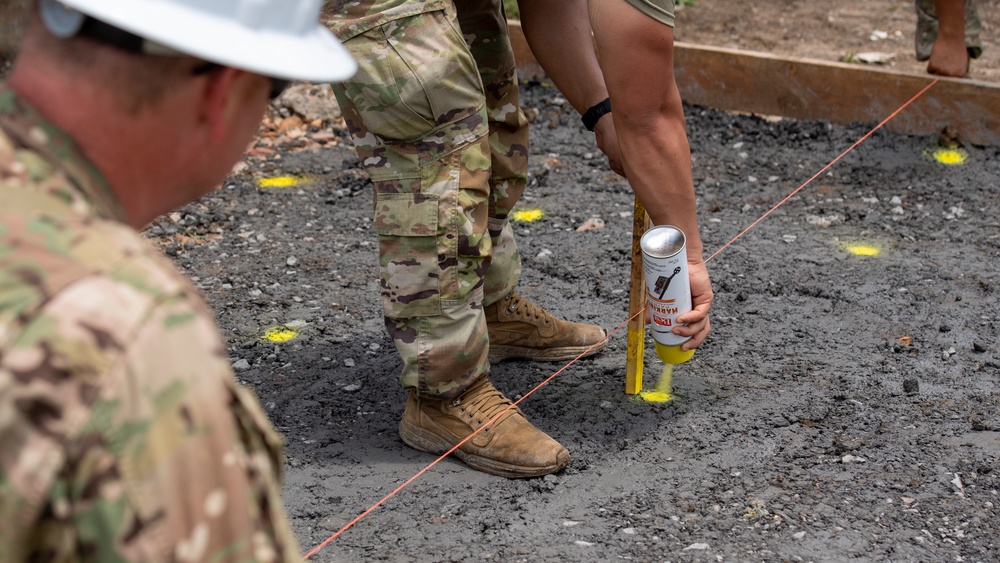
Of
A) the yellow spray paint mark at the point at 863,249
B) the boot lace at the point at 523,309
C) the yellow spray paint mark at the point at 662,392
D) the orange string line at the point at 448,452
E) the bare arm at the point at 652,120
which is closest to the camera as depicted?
the bare arm at the point at 652,120

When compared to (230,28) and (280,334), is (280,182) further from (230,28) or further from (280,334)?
(230,28)

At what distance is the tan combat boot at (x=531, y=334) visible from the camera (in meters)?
3.67

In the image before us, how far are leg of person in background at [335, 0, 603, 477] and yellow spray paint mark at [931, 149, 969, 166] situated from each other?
3045mm

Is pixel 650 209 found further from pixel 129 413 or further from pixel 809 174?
pixel 809 174

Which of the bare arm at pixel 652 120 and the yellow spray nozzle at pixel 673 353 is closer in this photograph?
the bare arm at pixel 652 120

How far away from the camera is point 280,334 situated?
3865 millimetres

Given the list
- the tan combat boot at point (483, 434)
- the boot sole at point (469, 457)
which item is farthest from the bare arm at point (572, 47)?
the boot sole at point (469, 457)

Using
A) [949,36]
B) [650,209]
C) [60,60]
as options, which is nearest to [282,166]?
[650,209]

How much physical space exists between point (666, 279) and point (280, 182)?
307cm

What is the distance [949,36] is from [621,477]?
3847 millimetres

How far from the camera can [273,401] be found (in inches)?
135

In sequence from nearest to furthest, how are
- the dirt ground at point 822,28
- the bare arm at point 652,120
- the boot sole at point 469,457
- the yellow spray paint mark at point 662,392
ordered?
the bare arm at point 652,120 → the boot sole at point 469,457 → the yellow spray paint mark at point 662,392 → the dirt ground at point 822,28

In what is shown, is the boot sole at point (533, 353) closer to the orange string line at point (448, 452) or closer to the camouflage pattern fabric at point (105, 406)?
the orange string line at point (448, 452)

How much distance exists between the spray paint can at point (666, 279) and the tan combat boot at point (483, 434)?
0.47 meters
